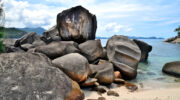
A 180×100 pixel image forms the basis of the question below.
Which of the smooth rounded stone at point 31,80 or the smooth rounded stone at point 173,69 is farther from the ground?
the smooth rounded stone at point 31,80

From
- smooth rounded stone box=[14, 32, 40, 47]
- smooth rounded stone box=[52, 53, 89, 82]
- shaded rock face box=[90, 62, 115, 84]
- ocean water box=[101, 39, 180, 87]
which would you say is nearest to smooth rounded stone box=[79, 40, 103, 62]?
shaded rock face box=[90, 62, 115, 84]

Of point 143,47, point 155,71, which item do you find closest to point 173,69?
point 155,71

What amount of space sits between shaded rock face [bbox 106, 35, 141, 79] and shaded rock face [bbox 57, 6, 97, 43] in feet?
5.83

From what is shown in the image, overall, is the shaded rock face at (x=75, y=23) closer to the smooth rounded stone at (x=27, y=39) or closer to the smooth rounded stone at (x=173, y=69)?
the smooth rounded stone at (x=27, y=39)

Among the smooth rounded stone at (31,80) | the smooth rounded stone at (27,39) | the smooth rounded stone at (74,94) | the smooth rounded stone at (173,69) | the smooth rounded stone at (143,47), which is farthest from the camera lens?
the smooth rounded stone at (143,47)

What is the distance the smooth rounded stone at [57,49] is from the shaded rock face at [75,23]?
1.71 metres

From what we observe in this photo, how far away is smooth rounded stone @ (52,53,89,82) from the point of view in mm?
5121

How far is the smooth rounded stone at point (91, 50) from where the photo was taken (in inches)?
308

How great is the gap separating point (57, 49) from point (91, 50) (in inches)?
68.8

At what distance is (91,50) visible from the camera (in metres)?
7.94

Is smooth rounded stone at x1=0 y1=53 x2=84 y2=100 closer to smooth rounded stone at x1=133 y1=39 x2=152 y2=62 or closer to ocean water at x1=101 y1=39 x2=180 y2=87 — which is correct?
ocean water at x1=101 y1=39 x2=180 y2=87

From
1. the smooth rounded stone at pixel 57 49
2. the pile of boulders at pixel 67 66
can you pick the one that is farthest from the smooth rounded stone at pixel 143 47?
the smooth rounded stone at pixel 57 49

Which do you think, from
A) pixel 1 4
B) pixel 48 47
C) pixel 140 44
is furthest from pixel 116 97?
pixel 140 44

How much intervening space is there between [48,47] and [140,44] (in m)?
9.25
